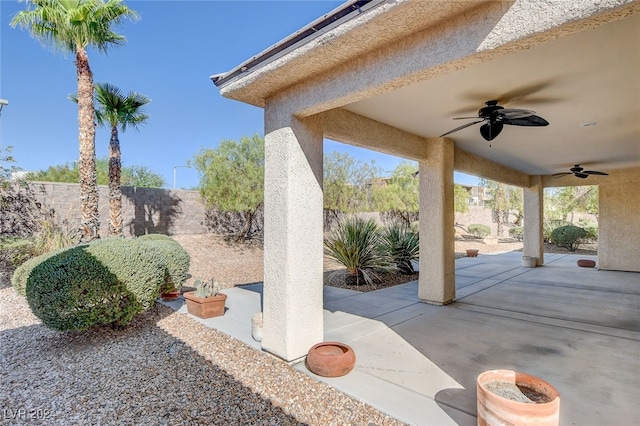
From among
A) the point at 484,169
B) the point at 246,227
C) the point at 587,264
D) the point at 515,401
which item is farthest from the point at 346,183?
the point at 515,401

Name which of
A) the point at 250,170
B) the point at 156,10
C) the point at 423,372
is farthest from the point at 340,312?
the point at 156,10

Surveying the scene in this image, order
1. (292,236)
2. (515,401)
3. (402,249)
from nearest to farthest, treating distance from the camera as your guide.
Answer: (515,401) < (292,236) < (402,249)

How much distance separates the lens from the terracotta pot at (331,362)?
3652mm

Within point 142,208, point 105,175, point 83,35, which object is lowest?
point 142,208

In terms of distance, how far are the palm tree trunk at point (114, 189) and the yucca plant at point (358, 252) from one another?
781 centimetres

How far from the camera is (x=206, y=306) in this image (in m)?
5.82

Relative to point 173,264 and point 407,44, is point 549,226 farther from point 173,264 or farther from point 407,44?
point 407,44

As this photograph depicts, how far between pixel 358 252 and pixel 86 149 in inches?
340

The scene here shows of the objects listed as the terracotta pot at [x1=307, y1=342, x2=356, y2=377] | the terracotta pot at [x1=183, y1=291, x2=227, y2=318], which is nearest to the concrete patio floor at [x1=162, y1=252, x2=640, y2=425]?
the terracotta pot at [x1=307, y1=342, x2=356, y2=377]

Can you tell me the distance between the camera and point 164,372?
3904 millimetres

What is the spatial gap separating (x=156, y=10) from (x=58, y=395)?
10.6 m

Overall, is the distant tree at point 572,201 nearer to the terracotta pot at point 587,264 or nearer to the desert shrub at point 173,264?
the terracotta pot at point 587,264

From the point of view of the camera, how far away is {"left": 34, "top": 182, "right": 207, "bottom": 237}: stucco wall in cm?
1170

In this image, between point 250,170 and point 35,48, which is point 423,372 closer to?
point 250,170
